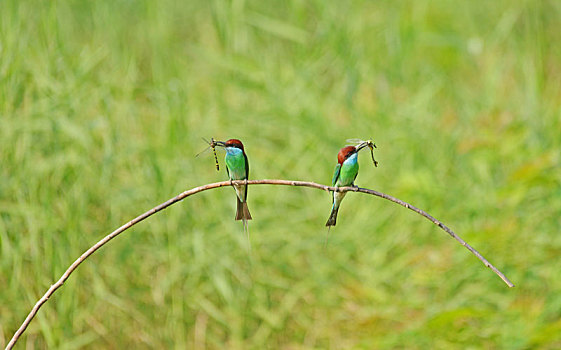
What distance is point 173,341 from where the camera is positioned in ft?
8.74

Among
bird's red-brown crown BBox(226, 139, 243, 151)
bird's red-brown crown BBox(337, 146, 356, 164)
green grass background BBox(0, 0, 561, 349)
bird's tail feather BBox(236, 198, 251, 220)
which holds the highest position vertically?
green grass background BBox(0, 0, 561, 349)

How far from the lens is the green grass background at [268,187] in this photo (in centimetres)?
248

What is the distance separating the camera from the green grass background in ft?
8.13

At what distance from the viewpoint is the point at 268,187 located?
118 inches

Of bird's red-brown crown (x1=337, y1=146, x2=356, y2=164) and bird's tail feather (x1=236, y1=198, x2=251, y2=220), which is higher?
bird's red-brown crown (x1=337, y1=146, x2=356, y2=164)

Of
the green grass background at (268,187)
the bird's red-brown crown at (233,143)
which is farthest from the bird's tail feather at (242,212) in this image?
the green grass background at (268,187)

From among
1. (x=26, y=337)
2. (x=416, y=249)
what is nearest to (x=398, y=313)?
(x=416, y=249)

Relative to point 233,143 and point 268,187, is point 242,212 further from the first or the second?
point 268,187

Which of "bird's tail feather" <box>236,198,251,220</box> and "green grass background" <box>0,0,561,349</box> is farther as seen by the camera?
"green grass background" <box>0,0,561,349</box>

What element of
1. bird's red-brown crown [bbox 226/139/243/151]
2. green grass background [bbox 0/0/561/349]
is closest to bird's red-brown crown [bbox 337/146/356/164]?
bird's red-brown crown [bbox 226/139/243/151]

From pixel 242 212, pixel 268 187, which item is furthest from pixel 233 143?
pixel 268 187

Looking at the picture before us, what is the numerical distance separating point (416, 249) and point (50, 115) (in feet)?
4.79

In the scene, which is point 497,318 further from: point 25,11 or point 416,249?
point 25,11

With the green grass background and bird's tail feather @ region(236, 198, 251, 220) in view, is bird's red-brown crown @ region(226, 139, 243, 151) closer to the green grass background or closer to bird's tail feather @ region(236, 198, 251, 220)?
bird's tail feather @ region(236, 198, 251, 220)
